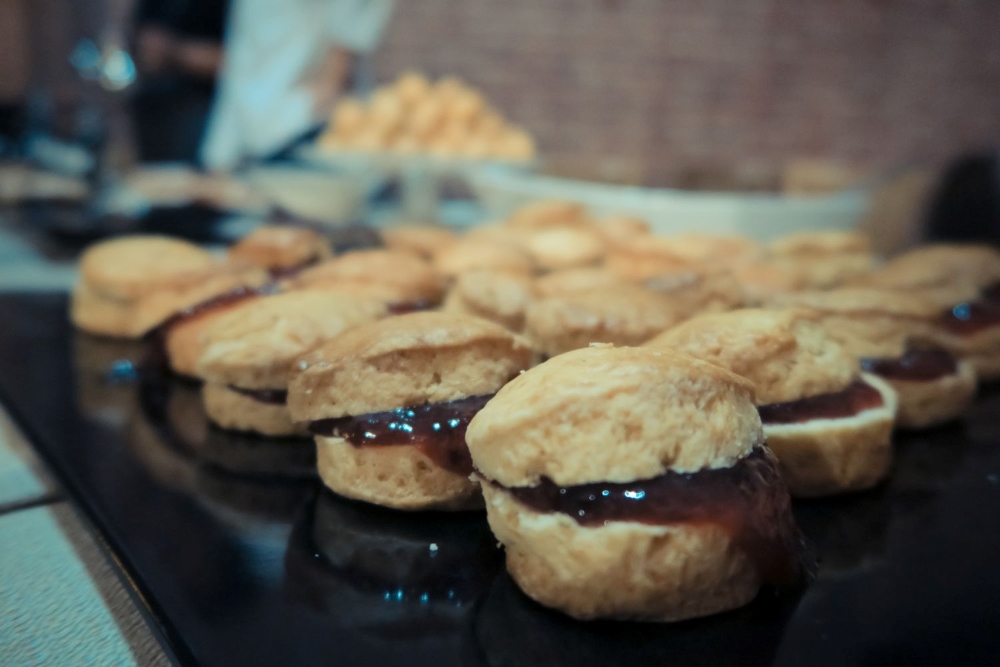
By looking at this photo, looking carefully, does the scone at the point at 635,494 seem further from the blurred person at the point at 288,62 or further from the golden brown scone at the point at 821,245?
the blurred person at the point at 288,62

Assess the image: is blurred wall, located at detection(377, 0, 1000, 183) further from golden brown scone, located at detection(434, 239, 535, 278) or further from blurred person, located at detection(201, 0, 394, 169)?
golden brown scone, located at detection(434, 239, 535, 278)

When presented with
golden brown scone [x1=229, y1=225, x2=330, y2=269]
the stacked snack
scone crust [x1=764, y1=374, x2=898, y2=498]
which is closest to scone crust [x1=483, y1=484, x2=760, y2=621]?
scone crust [x1=764, y1=374, x2=898, y2=498]

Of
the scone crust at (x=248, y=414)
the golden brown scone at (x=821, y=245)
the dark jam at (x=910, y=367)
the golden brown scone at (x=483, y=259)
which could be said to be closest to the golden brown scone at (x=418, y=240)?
the golden brown scone at (x=483, y=259)

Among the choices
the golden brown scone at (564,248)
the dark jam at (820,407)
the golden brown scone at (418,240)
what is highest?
the dark jam at (820,407)

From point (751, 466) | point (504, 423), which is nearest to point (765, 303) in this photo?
point (751, 466)

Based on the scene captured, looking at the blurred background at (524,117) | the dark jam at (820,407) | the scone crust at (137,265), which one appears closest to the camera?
the dark jam at (820,407)

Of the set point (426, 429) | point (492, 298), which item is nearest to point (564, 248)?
point (492, 298)

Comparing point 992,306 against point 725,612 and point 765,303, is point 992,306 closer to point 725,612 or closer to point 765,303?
point 765,303
